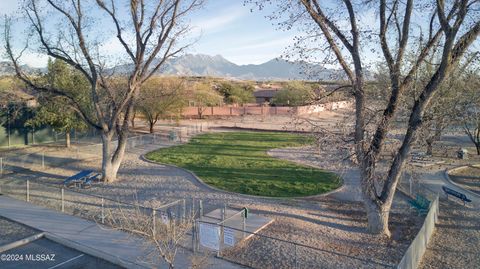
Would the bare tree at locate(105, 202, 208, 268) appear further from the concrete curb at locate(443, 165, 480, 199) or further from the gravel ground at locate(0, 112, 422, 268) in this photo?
the concrete curb at locate(443, 165, 480, 199)

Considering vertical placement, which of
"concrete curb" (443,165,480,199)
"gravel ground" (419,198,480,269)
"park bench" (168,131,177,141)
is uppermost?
"park bench" (168,131,177,141)

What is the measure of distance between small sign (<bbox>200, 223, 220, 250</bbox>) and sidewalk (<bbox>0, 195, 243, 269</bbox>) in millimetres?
407

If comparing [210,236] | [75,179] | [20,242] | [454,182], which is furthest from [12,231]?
[454,182]

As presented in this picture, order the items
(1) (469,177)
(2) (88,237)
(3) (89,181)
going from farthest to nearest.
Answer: (1) (469,177)
(3) (89,181)
(2) (88,237)

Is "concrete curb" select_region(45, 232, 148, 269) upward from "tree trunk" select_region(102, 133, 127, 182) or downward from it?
downward

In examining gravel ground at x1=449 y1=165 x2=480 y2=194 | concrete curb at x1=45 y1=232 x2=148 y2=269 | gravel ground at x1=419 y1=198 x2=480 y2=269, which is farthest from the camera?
gravel ground at x1=449 y1=165 x2=480 y2=194

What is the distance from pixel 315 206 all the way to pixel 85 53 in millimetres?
13099

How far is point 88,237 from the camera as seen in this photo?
1159cm

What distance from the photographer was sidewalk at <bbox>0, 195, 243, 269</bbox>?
32.9 ft

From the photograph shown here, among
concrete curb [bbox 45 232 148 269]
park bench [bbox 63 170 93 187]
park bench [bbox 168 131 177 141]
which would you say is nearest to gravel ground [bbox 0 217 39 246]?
concrete curb [bbox 45 232 148 269]

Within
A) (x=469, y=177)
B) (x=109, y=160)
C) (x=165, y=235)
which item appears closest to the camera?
(x=165, y=235)

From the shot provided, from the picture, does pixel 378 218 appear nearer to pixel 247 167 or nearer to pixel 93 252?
pixel 93 252

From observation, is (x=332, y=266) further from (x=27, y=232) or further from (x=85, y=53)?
(x=85, y=53)

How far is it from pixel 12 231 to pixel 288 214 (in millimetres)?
9435
